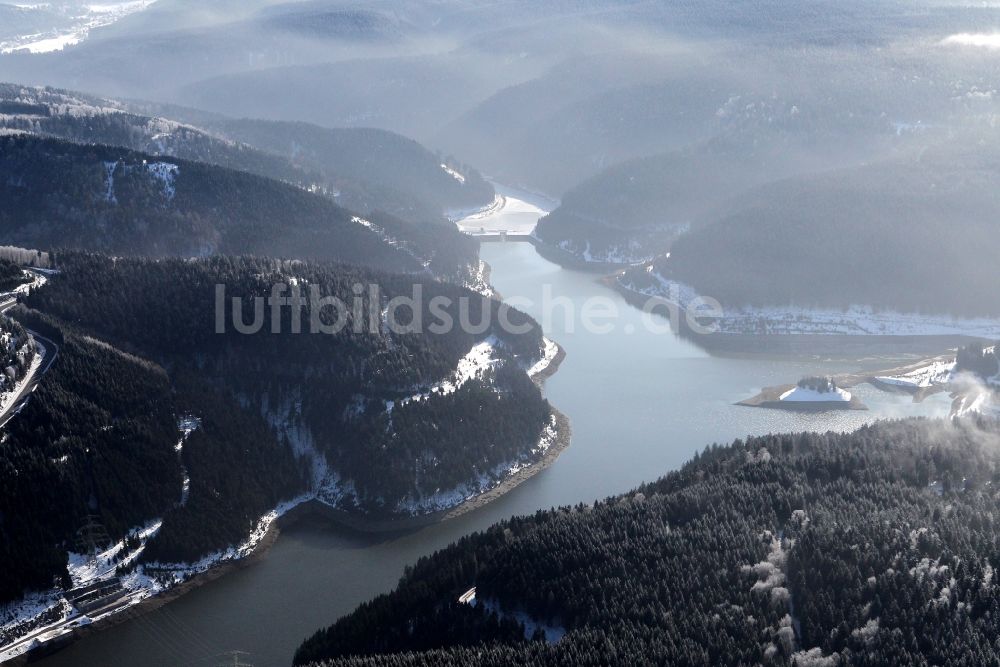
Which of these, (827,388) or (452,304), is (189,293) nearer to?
(452,304)

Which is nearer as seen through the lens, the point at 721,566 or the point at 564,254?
the point at 721,566

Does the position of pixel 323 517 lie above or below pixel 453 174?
above

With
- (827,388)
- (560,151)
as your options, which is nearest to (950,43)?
(560,151)

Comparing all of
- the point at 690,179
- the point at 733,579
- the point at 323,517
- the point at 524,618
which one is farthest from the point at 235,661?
the point at 690,179

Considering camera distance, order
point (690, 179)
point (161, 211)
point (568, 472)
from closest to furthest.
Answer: point (568, 472) → point (161, 211) → point (690, 179)

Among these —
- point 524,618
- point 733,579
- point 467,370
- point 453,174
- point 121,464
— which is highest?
point 121,464

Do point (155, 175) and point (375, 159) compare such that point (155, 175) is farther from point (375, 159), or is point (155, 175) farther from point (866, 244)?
point (866, 244)

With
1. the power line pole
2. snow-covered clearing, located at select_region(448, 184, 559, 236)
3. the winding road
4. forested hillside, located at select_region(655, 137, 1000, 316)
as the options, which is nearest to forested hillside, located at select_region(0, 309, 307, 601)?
Result: the winding road
